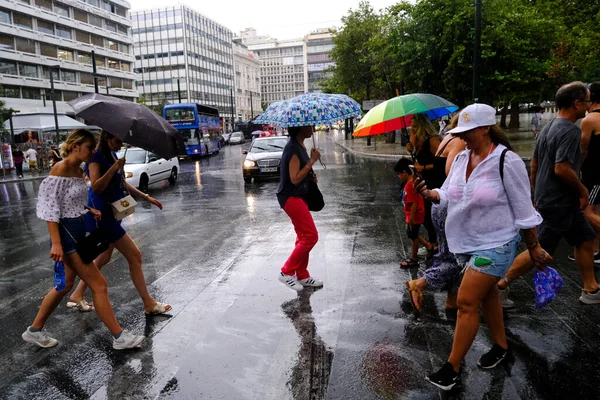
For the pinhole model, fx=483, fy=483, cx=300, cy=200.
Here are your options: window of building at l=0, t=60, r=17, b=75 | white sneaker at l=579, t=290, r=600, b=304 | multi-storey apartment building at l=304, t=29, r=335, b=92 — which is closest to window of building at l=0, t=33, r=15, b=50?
window of building at l=0, t=60, r=17, b=75

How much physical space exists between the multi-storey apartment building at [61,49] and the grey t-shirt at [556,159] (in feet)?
171

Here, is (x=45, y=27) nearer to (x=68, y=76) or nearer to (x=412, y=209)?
(x=68, y=76)

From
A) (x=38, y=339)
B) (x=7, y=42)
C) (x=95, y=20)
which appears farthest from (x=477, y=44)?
(x=95, y=20)

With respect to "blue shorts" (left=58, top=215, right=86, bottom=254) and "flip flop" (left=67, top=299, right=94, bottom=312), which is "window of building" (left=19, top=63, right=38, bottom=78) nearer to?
"flip flop" (left=67, top=299, right=94, bottom=312)

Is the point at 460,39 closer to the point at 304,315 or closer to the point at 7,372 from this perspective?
the point at 304,315

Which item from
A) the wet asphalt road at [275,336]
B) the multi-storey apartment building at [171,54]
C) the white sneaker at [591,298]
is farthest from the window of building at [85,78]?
the white sneaker at [591,298]

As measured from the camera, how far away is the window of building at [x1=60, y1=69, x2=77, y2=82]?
6209 cm

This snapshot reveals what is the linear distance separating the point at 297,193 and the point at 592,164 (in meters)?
2.98

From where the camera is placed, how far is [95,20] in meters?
69.5

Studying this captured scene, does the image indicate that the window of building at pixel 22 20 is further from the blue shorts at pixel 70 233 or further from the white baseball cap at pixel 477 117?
the white baseball cap at pixel 477 117

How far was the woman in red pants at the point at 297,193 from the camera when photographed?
16.2ft

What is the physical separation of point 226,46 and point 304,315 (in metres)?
129

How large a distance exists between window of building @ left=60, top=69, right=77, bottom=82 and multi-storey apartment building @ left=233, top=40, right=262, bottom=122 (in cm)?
6406

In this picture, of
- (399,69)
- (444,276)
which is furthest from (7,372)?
(399,69)
